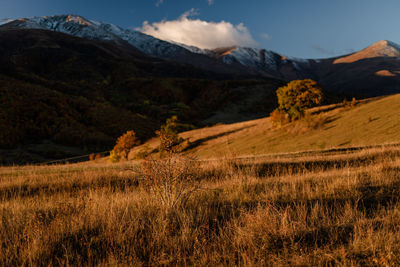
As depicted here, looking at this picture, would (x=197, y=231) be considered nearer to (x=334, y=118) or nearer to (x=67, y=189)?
(x=67, y=189)

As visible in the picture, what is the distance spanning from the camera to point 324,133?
25.1 m

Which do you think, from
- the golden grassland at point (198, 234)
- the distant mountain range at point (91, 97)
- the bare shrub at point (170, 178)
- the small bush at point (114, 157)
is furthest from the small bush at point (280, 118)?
the distant mountain range at point (91, 97)

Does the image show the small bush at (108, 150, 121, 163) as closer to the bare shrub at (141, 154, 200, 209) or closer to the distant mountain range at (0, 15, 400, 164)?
the distant mountain range at (0, 15, 400, 164)

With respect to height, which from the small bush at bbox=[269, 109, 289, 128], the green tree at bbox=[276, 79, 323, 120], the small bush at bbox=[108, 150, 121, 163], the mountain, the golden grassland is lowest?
the small bush at bbox=[108, 150, 121, 163]

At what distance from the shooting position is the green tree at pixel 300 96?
30.9 m

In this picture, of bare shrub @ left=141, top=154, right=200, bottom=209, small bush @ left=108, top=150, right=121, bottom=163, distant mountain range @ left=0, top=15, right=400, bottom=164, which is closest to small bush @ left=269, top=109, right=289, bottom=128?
small bush @ left=108, top=150, right=121, bottom=163

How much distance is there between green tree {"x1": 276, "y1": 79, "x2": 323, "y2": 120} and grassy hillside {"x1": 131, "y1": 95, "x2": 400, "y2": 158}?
2224 mm

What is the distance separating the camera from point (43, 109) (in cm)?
5622

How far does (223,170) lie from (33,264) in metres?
6.98

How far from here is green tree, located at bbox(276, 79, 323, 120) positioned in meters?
A: 30.9

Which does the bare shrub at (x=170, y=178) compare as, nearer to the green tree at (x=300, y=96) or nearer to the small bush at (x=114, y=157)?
the green tree at (x=300, y=96)

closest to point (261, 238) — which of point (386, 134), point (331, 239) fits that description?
point (331, 239)

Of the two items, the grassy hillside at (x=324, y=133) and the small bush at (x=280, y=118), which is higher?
the small bush at (x=280, y=118)

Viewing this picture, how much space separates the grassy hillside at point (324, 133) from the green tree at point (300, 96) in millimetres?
2224
